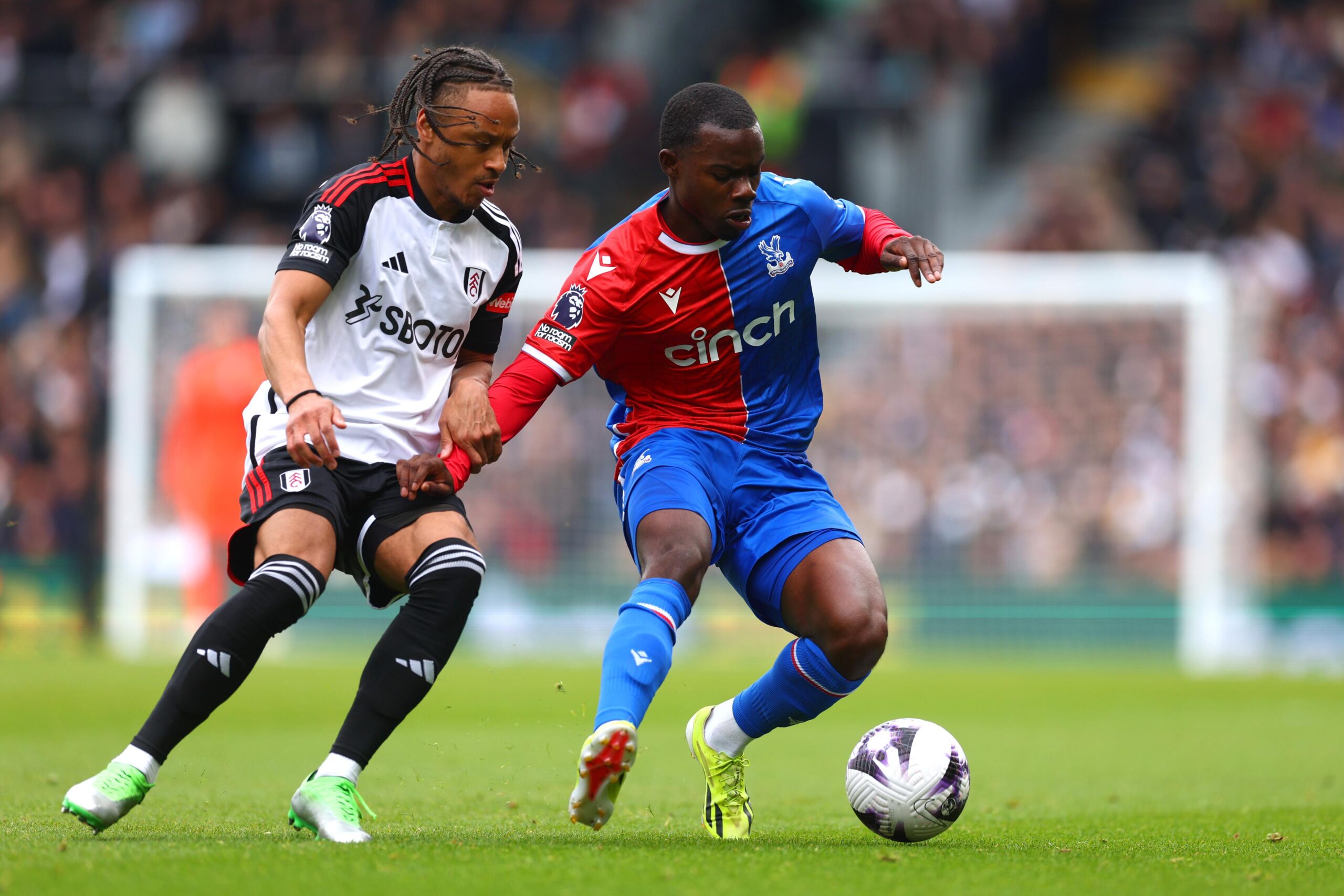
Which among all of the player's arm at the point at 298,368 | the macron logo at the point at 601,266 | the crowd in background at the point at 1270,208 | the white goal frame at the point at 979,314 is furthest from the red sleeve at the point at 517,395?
the crowd in background at the point at 1270,208

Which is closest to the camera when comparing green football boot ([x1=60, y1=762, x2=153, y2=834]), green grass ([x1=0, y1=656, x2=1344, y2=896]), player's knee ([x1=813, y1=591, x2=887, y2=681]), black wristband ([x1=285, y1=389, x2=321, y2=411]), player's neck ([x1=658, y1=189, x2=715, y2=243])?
green grass ([x1=0, y1=656, x2=1344, y2=896])

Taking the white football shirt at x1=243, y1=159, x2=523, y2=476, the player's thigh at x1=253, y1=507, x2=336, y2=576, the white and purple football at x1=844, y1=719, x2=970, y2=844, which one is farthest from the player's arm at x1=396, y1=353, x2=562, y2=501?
the white and purple football at x1=844, y1=719, x2=970, y2=844

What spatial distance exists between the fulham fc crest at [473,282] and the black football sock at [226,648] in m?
1.02

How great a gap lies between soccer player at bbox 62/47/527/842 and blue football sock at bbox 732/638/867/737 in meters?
1.00

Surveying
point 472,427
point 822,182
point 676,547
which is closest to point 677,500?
point 676,547

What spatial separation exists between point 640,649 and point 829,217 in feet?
5.67

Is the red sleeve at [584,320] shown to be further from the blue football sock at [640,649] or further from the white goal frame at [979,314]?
the white goal frame at [979,314]

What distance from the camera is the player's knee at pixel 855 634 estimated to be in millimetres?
4902

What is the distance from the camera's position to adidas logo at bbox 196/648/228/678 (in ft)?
14.9

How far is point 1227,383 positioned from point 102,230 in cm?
1184

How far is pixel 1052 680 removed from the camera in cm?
1284

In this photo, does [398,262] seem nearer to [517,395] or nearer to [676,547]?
[517,395]

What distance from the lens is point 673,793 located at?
6.45 m

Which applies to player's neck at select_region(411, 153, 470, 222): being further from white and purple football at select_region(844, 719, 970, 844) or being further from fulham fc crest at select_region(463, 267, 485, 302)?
white and purple football at select_region(844, 719, 970, 844)
